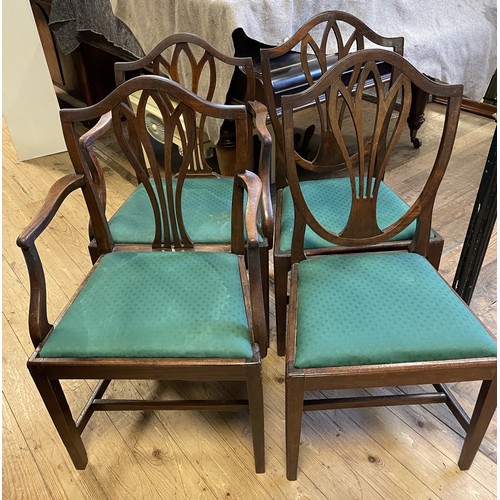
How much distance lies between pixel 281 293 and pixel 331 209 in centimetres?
30

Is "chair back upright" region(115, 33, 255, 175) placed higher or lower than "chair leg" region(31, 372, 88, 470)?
higher

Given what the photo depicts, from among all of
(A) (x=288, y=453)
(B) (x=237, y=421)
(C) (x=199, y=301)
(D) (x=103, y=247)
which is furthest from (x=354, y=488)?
(D) (x=103, y=247)

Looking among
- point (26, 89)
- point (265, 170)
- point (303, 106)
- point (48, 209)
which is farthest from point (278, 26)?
point (26, 89)

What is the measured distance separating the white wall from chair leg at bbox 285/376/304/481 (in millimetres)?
2538

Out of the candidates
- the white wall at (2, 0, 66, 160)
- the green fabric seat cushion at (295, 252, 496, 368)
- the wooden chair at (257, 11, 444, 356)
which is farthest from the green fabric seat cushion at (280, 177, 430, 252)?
the white wall at (2, 0, 66, 160)

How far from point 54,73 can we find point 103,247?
2.46 m

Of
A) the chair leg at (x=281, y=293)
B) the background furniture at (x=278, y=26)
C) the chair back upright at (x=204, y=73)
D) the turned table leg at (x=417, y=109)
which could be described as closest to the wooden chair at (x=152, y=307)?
the chair leg at (x=281, y=293)

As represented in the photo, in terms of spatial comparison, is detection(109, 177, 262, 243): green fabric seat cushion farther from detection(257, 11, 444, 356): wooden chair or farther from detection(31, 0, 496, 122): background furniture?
detection(31, 0, 496, 122): background furniture

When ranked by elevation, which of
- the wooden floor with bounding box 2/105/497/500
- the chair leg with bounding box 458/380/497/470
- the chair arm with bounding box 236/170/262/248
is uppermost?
the chair arm with bounding box 236/170/262/248

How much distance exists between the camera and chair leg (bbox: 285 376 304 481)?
1037mm

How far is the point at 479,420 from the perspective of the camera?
3.78ft

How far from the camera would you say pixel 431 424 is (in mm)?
1395

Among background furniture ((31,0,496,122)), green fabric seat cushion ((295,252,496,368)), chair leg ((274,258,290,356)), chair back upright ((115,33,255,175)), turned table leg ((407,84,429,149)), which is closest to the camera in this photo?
green fabric seat cushion ((295,252,496,368))

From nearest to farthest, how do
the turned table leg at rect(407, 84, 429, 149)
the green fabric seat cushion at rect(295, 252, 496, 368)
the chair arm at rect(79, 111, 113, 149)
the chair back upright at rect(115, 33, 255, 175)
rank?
1. the green fabric seat cushion at rect(295, 252, 496, 368)
2. the chair arm at rect(79, 111, 113, 149)
3. the chair back upright at rect(115, 33, 255, 175)
4. the turned table leg at rect(407, 84, 429, 149)
